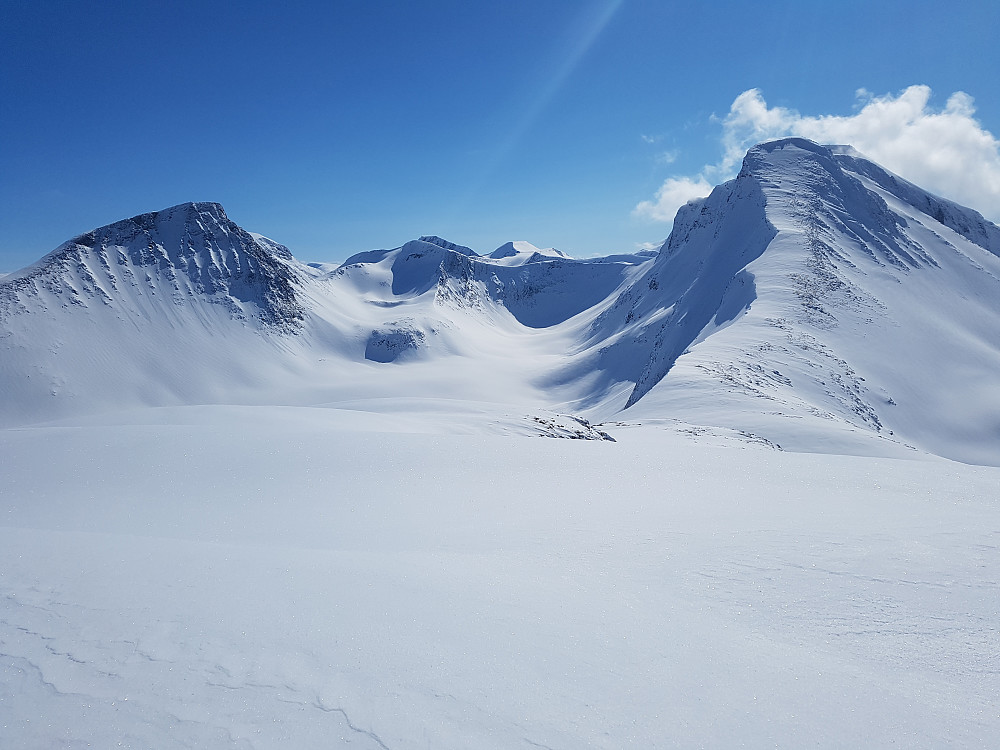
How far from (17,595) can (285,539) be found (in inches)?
99.8

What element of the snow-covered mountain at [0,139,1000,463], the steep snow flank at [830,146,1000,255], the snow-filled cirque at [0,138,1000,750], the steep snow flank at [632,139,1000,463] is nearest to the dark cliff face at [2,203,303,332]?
the snow-covered mountain at [0,139,1000,463]

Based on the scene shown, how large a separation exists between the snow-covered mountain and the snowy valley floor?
16.4 meters

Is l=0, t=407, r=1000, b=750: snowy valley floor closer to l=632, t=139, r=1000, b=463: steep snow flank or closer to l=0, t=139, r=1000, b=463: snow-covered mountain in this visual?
l=0, t=139, r=1000, b=463: snow-covered mountain

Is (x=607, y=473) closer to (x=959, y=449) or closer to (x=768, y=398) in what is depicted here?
(x=768, y=398)

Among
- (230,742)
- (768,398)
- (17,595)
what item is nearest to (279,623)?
(230,742)

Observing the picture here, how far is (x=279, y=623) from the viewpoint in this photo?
3.90 meters

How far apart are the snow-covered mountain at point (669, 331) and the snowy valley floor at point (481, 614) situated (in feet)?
53.7

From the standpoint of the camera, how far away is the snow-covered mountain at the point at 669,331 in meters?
33.5

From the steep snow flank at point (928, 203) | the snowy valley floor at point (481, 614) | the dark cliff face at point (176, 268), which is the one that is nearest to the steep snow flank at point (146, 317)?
the dark cliff face at point (176, 268)

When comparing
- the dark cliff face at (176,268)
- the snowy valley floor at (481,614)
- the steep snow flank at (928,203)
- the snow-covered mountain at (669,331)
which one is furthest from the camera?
the dark cliff face at (176,268)

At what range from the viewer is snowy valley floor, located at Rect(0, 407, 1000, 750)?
2.99m

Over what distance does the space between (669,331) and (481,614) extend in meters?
67.5

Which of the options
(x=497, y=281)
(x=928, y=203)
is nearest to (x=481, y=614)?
(x=928, y=203)

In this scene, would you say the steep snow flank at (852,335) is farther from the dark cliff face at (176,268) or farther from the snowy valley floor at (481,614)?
the dark cliff face at (176,268)
